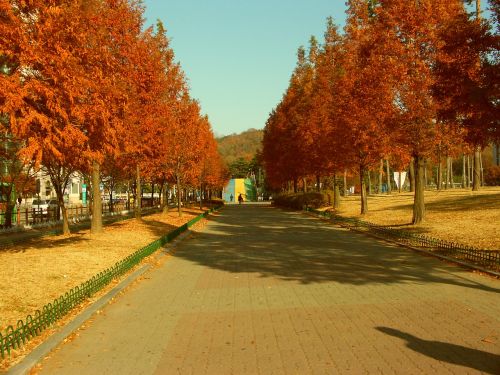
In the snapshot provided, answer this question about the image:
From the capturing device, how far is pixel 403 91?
18828mm

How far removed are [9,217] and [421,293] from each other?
22.9m

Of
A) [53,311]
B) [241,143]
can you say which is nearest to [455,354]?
[53,311]

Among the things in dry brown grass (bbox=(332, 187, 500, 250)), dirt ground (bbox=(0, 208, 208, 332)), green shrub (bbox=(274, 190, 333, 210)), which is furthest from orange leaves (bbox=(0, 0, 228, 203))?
green shrub (bbox=(274, 190, 333, 210))

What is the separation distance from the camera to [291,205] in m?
46.3

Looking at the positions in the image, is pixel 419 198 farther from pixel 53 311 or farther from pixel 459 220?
pixel 53 311

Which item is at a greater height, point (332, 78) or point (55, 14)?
point (332, 78)

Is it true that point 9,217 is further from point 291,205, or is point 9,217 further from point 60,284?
point 291,205

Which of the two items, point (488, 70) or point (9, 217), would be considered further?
point (9, 217)

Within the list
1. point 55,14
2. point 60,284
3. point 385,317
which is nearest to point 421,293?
point 385,317

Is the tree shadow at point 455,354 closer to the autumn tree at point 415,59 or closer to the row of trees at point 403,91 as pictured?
the row of trees at point 403,91

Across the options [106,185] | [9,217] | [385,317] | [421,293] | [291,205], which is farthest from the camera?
[106,185]

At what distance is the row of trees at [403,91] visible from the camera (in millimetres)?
11602

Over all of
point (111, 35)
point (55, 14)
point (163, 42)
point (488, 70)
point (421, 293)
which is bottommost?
point (421, 293)

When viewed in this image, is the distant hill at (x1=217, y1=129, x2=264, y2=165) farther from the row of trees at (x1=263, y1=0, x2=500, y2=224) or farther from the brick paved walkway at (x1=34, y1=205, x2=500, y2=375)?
the brick paved walkway at (x1=34, y1=205, x2=500, y2=375)
